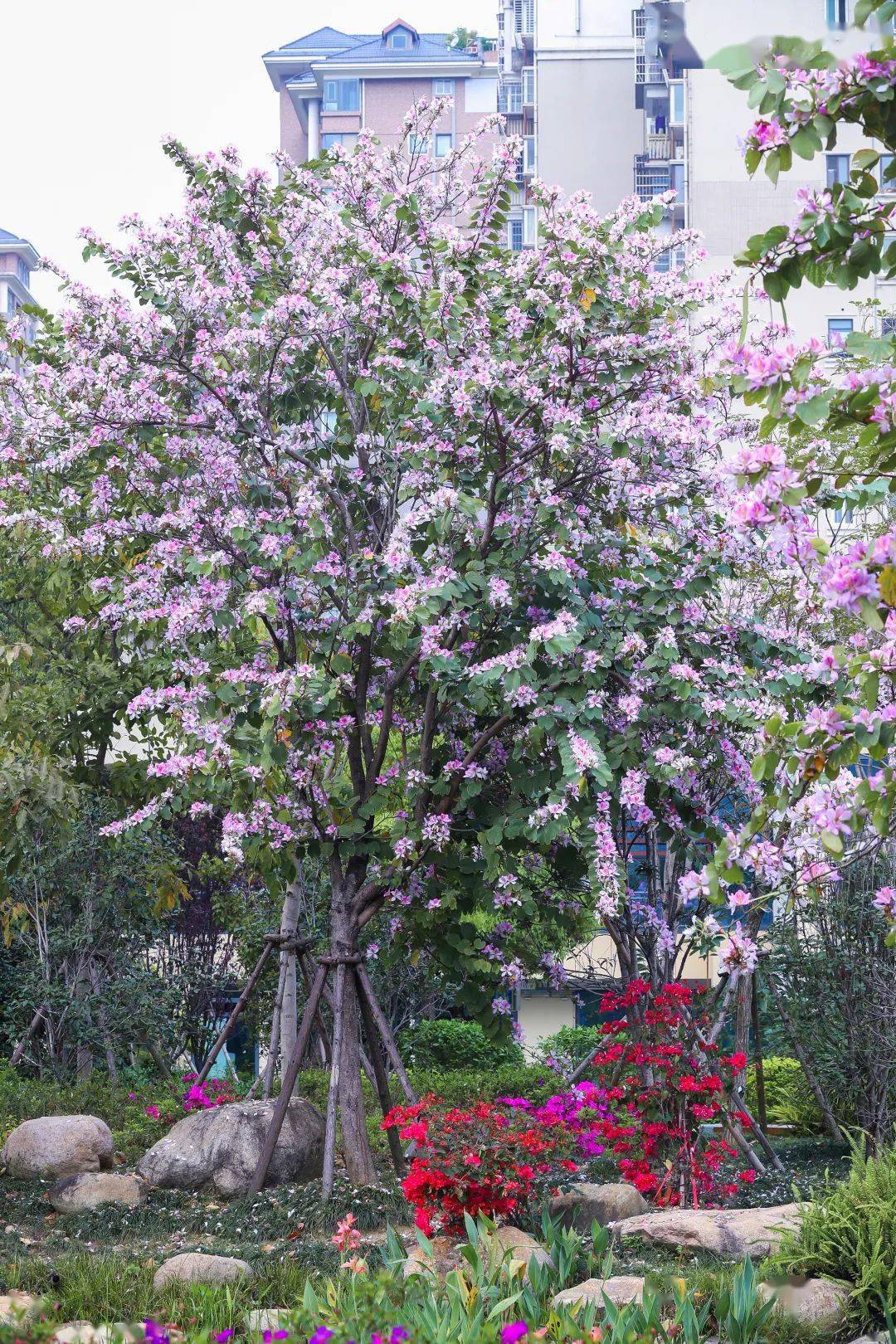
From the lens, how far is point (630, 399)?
761cm

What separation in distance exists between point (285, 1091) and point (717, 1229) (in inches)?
103

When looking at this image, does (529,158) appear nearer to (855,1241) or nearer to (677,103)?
(677,103)

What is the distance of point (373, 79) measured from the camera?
4575cm

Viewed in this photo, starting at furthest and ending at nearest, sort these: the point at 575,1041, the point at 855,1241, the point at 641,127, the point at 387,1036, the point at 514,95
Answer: the point at 514,95 < the point at 641,127 < the point at 575,1041 < the point at 387,1036 < the point at 855,1241

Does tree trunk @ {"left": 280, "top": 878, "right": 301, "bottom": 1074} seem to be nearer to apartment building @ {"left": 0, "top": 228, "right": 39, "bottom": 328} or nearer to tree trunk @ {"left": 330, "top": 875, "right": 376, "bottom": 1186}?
tree trunk @ {"left": 330, "top": 875, "right": 376, "bottom": 1186}

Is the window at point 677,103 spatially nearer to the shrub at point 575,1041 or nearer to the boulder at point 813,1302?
the shrub at point 575,1041

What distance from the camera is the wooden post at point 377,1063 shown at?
310 inches

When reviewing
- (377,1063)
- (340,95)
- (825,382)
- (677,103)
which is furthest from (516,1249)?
(340,95)

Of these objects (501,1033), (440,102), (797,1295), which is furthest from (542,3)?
(797,1295)

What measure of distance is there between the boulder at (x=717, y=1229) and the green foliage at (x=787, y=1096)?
4.31 meters

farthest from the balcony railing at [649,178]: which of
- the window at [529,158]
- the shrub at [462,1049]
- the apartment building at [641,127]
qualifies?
the shrub at [462,1049]

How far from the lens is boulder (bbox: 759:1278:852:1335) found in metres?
4.92

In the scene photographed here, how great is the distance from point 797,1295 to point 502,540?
13.3 feet

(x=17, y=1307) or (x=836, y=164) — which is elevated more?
(x=836, y=164)
